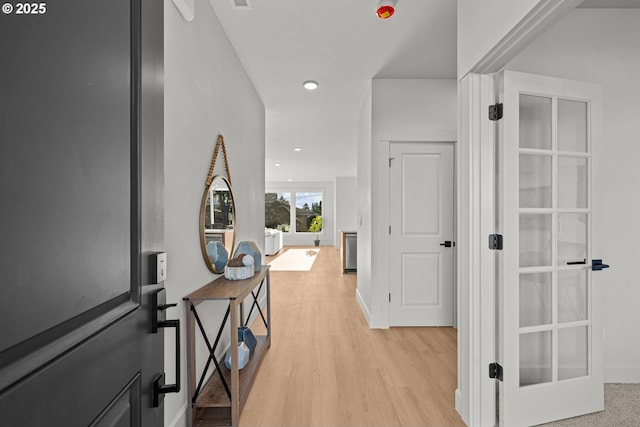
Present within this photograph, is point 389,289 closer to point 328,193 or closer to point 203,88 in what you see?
point 203,88

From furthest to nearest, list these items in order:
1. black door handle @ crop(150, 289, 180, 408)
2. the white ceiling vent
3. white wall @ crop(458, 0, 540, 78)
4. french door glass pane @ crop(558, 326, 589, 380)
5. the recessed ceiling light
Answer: the recessed ceiling light
the white ceiling vent
french door glass pane @ crop(558, 326, 589, 380)
white wall @ crop(458, 0, 540, 78)
black door handle @ crop(150, 289, 180, 408)

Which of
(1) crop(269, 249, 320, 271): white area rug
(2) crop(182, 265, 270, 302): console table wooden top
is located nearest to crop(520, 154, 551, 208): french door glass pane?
(2) crop(182, 265, 270, 302): console table wooden top

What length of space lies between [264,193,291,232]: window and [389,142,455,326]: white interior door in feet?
30.6

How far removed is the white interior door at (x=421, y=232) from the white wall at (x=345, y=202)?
823cm

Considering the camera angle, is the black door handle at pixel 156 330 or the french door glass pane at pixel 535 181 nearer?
the black door handle at pixel 156 330

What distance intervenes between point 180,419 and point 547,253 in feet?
7.15

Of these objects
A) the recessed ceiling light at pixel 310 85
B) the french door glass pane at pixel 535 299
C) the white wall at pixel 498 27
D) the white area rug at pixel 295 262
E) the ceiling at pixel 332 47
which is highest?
the ceiling at pixel 332 47

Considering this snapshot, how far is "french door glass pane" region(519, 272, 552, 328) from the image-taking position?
6.13 ft

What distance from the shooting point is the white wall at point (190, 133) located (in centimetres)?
165

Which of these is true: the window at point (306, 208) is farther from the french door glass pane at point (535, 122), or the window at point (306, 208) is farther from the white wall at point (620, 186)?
the french door glass pane at point (535, 122)

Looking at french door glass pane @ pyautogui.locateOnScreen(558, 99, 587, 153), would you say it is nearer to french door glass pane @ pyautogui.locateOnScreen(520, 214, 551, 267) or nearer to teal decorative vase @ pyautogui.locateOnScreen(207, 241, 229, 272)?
french door glass pane @ pyautogui.locateOnScreen(520, 214, 551, 267)

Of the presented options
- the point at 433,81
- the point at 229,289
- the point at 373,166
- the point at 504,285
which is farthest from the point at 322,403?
the point at 433,81

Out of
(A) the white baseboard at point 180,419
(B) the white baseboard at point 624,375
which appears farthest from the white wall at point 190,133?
(B) the white baseboard at point 624,375

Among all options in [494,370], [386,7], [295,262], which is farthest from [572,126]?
[295,262]
